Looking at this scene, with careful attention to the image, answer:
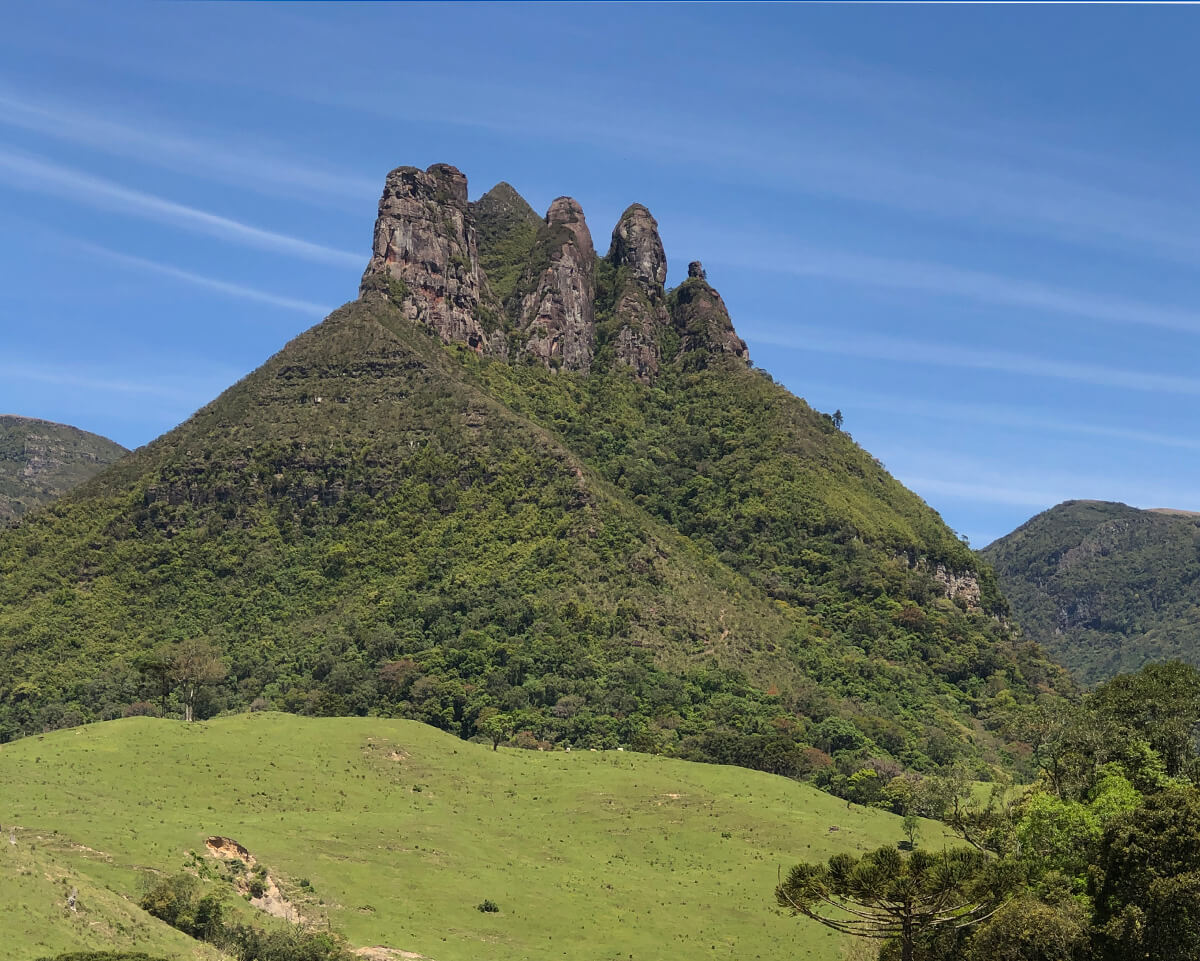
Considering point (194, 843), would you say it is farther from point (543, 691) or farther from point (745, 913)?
point (543, 691)

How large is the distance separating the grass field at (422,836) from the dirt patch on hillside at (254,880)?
942 millimetres

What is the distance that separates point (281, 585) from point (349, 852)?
103554mm

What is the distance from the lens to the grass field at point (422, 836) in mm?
72562

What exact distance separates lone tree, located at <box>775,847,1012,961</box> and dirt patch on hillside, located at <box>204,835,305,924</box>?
3588 centimetres

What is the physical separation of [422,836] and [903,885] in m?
53.8

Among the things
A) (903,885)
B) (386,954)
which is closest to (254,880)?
(386,954)

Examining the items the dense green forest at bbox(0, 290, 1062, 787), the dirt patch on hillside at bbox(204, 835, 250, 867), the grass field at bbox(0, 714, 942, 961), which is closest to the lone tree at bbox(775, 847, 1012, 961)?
the grass field at bbox(0, 714, 942, 961)

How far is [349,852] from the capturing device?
86.6 meters

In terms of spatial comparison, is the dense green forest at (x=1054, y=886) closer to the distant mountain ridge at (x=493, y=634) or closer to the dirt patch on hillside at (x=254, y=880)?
the dirt patch on hillside at (x=254, y=880)

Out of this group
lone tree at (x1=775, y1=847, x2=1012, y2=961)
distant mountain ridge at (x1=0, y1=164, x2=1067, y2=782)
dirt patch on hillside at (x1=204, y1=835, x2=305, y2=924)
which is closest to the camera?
lone tree at (x1=775, y1=847, x2=1012, y2=961)

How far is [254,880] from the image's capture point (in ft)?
251

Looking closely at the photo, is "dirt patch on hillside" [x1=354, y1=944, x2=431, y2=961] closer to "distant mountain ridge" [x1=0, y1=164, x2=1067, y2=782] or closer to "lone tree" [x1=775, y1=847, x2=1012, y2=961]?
"lone tree" [x1=775, y1=847, x2=1012, y2=961]

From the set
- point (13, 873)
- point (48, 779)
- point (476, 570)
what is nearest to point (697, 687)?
point (476, 570)

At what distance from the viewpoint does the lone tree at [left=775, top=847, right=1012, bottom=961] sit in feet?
153
